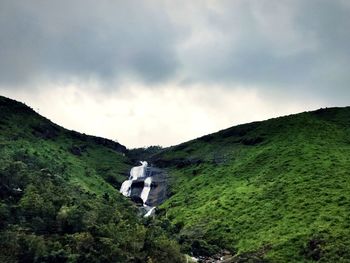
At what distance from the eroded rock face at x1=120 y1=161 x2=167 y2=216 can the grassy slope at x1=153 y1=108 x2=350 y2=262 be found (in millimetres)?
4504

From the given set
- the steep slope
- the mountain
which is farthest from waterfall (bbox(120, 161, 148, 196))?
the steep slope

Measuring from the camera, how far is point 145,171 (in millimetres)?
186625

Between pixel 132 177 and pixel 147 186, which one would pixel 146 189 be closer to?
pixel 147 186

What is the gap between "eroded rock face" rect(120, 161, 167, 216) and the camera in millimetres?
157750

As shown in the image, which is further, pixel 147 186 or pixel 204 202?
pixel 147 186

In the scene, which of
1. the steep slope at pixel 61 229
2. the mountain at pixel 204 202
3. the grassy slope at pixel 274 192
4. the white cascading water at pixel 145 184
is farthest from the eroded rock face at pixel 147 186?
the steep slope at pixel 61 229

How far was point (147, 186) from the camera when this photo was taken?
559 ft

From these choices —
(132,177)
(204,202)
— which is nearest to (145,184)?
(132,177)

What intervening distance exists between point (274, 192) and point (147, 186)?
5695 cm

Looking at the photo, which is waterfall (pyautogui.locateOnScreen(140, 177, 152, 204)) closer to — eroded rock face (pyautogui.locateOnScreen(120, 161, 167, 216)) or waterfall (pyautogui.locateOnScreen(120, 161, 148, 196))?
eroded rock face (pyautogui.locateOnScreen(120, 161, 167, 216))

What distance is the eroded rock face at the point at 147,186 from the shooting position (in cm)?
15775

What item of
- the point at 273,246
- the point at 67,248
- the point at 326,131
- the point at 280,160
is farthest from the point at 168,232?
the point at 326,131

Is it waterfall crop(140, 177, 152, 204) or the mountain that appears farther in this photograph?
waterfall crop(140, 177, 152, 204)

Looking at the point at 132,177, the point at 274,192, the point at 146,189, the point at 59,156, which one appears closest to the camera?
the point at 274,192
